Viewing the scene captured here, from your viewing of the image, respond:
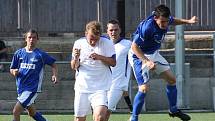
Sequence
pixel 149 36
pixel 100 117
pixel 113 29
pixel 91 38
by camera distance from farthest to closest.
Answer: pixel 113 29, pixel 149 36, pixel 91 38, pixel 100 117

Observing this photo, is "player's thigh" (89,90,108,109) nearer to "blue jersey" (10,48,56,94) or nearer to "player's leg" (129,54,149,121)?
"player's leg" (129,54,149,121)

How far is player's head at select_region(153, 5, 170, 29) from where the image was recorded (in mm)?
13828

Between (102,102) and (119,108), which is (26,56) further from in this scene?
(119,108)

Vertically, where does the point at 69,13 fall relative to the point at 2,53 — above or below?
above

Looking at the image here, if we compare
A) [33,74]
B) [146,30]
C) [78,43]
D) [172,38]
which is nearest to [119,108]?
[172,38]

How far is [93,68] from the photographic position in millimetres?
12539

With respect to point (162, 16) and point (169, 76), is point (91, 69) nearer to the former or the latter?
point (162, 16)

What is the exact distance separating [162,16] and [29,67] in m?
2.85

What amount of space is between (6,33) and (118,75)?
6.86m

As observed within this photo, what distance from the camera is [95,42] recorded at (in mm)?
12531

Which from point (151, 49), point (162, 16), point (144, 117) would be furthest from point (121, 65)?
point (144, 117)

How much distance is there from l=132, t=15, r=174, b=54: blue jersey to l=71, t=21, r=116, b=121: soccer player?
5.05ft

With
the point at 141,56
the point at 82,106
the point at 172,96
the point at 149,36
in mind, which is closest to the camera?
the point at 82,106

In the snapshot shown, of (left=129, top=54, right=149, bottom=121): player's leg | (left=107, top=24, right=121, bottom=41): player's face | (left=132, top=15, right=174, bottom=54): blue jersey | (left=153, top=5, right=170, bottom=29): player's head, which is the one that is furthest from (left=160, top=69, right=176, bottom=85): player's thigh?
(left=107, top=24, right=121, bottom=41): player's face
